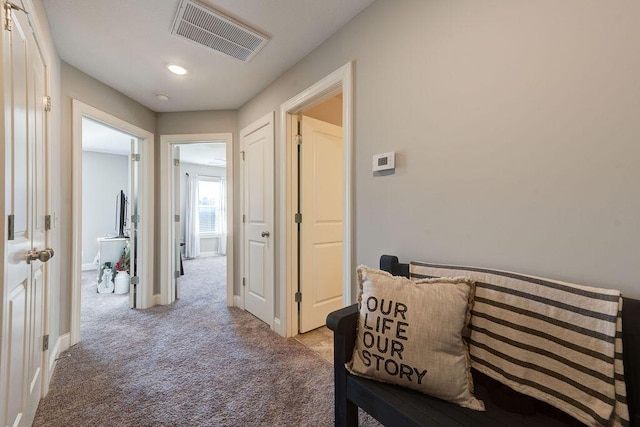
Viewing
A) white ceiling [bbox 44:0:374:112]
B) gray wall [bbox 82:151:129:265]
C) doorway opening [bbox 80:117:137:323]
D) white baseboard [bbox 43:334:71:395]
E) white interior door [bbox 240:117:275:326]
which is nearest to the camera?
white ceiling [bbox 44:0:374:112]

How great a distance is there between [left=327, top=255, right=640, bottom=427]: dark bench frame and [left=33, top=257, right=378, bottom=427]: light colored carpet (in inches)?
21.0

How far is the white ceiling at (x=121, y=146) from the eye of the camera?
3.96 meters

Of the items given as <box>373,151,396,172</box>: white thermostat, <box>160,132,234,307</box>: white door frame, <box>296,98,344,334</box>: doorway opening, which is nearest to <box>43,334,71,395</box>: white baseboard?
<box>160,132,234,307</box>: white door frame

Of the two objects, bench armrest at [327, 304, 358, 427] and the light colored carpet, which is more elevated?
bench armrest at [327, 304, 358, 427]

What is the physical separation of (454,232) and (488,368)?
55 centimetres

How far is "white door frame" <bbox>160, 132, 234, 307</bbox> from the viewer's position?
3156 mm

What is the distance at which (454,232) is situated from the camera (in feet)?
4.10

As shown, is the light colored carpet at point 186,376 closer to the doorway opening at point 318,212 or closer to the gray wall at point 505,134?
the doorway opening at point 318,212

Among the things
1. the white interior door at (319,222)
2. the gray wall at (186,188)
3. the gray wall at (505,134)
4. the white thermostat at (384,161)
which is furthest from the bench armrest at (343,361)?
the gray wall at (186,188)

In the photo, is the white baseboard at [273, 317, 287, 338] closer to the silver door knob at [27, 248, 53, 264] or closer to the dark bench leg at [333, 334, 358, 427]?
the dark bench leg at [333, 334, 358, 427]

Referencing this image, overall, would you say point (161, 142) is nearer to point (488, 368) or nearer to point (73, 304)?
point (73, 304)

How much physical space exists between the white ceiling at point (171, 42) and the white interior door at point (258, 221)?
1.77 ft

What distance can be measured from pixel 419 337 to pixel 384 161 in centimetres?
93

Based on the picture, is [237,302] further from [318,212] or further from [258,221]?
[318,212]
